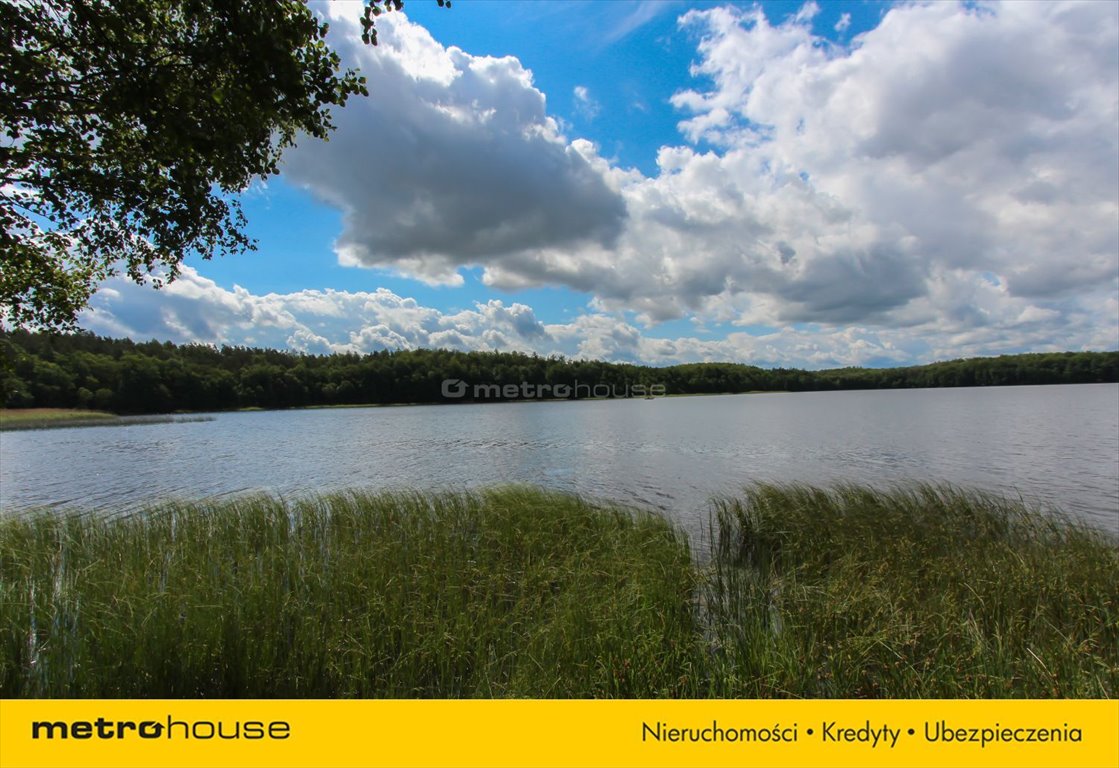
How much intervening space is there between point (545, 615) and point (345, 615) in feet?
8.62

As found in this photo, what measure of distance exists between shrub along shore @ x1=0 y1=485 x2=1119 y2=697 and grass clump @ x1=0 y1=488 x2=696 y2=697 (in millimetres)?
31

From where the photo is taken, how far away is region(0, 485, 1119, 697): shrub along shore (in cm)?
490

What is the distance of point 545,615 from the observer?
673cm

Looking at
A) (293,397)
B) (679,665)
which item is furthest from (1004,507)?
(293,397)

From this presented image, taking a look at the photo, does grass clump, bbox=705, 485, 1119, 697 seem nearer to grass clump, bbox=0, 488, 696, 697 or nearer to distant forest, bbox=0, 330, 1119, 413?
grass clump, bbox=0, 488, 696, 697

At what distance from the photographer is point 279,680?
16.9 ft

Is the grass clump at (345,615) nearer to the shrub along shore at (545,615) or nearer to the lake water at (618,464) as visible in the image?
the shrub along shore at (545,615)
